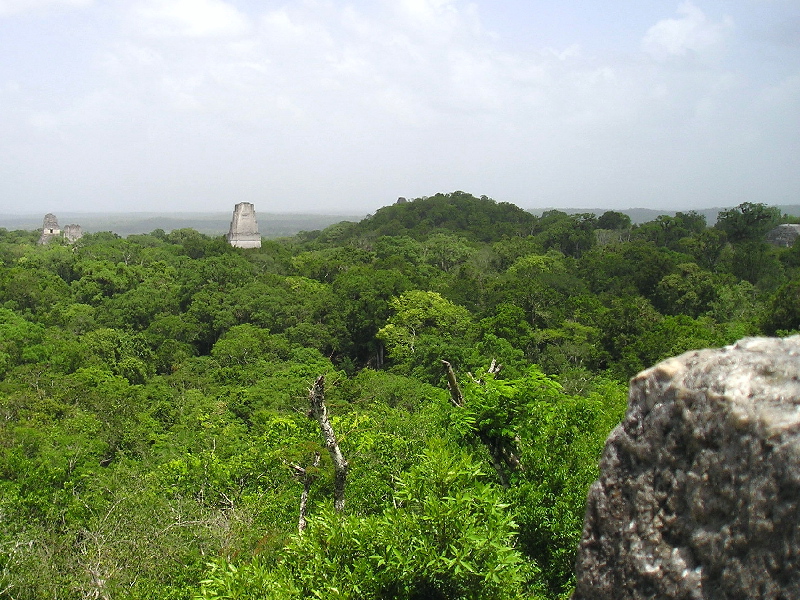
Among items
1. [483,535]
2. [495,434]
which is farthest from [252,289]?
[483,535]

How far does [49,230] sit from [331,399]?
55706 mm

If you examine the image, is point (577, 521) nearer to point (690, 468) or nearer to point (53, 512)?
point (690, 468)

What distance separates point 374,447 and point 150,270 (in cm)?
3580

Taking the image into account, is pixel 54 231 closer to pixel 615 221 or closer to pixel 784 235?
pixel 615 221

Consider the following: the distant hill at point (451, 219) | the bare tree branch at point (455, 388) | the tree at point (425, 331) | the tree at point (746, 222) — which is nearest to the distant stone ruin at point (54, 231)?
the distant hill at point (451, 219)

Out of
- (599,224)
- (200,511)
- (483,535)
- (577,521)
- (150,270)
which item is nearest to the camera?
(483,535)

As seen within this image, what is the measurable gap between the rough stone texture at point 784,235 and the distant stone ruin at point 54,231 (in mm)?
72600

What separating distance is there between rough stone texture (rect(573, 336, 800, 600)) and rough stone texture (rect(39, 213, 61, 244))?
2731 inches

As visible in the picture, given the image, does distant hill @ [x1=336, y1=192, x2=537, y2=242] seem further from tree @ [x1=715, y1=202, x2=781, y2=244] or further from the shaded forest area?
tree @ [x1=715, y1=202, x2=781, y2=244]

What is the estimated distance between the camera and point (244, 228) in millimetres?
58031

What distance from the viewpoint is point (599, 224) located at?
68375mm

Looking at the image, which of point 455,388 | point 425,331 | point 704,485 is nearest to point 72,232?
point 425,331

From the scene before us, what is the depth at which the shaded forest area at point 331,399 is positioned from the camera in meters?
5.43

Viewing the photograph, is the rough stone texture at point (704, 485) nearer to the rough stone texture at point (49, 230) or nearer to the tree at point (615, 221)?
the tree at point (615, 221)
